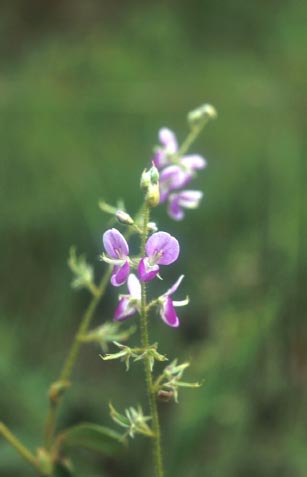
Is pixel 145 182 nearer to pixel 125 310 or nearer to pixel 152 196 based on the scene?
pixel 152 196

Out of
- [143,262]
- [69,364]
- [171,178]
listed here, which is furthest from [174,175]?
[143,262]

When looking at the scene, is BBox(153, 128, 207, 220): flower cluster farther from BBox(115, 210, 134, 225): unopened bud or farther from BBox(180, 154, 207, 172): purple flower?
BBox(115, 210, 134, 225): unopened bud

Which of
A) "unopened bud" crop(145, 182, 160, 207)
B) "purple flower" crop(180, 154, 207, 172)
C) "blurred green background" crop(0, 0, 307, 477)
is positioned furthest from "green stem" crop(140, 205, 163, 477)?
"blurred green background" crop(0, 0, 307, 477)

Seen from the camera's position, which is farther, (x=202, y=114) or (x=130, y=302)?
(x=202, y=114)

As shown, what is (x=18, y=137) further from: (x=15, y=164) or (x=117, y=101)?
(x=117, y=101)

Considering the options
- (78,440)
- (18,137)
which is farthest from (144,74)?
(78,440)

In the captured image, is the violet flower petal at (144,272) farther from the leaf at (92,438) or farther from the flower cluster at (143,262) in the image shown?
the leaf at (92,438)
